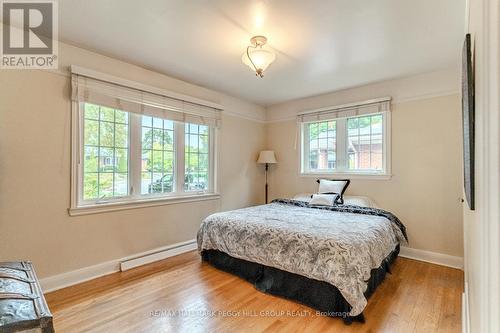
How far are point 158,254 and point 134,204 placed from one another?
730 mm

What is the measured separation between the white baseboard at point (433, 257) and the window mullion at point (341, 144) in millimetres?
1410

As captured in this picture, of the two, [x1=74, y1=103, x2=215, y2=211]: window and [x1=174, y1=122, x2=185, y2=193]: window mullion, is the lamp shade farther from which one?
[x1=174, y1=122, x2=185, y2=193]: window mullion

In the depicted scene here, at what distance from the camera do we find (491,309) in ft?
1.59

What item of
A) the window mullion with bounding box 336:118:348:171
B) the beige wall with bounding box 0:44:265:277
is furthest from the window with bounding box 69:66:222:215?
the window mullion with bounding box 336:118:348:171

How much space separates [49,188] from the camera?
8.00 ft

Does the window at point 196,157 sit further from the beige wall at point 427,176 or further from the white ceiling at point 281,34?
the beige wall at point 427,176

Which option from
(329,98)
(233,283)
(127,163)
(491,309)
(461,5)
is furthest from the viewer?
(329,98)

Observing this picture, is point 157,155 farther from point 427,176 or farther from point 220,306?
point 427,176

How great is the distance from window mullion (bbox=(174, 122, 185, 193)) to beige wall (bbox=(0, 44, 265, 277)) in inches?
19.3

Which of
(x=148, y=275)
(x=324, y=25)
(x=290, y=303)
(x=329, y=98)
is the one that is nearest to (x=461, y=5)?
(x=324, y=25)

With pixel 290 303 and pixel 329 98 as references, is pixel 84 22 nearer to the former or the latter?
pixel 290 303

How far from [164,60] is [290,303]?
2.88 m

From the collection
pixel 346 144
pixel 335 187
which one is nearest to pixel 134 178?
pixel 335 187

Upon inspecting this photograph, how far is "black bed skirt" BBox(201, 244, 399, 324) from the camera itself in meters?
1.99
